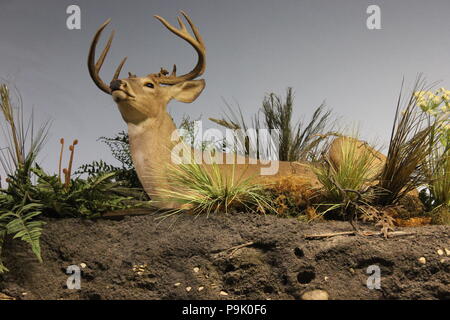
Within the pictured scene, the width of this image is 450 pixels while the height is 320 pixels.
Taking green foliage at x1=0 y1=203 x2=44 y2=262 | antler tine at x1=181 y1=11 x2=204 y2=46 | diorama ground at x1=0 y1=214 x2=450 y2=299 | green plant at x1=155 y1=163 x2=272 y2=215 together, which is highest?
antler tine at x1=181 y1=11 x2=204 y2=46

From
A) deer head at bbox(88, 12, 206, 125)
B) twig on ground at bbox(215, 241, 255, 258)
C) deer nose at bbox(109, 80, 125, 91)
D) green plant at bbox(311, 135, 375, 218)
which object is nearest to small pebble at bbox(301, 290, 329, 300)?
twig on ground at bbox(215, 241, 255, 258)

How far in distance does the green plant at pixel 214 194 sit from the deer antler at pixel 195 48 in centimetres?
122

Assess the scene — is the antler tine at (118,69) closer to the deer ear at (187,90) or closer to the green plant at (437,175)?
the deer ear at (187,90)

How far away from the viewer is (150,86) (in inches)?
209

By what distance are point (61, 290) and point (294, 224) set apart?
191cm

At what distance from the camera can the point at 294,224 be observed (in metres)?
4.17

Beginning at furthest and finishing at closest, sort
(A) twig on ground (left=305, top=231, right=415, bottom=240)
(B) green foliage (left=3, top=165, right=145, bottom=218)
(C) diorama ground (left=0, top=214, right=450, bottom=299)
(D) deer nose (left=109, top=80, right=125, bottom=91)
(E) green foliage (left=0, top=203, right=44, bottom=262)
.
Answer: (D) deer nose (left=109, top=80, right=125, bottom=91) → (B) green foliage (left=3, top=165, right=145, bottom=218) → (E) green foliage (left=0, top=203, right=44, bottom=262) → (A) twig on ground (left=305, top=231, right=415, bottom=240) → (C) diorama ground (left=0, top=214, right=450, bottom=299)

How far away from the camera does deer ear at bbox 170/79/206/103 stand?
5.49 meters

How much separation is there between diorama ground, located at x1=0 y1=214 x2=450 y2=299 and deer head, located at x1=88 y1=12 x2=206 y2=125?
4.25 ft

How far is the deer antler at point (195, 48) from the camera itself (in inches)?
213

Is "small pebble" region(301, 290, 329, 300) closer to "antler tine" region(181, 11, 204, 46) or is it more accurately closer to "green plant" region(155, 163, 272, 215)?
"green plant" region(155, 163, 272, 215)

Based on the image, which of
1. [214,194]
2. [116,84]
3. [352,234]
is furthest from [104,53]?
[352,234]

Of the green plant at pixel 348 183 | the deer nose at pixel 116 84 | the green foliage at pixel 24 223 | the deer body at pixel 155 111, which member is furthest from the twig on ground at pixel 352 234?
the deer nose at pixel 116 84
